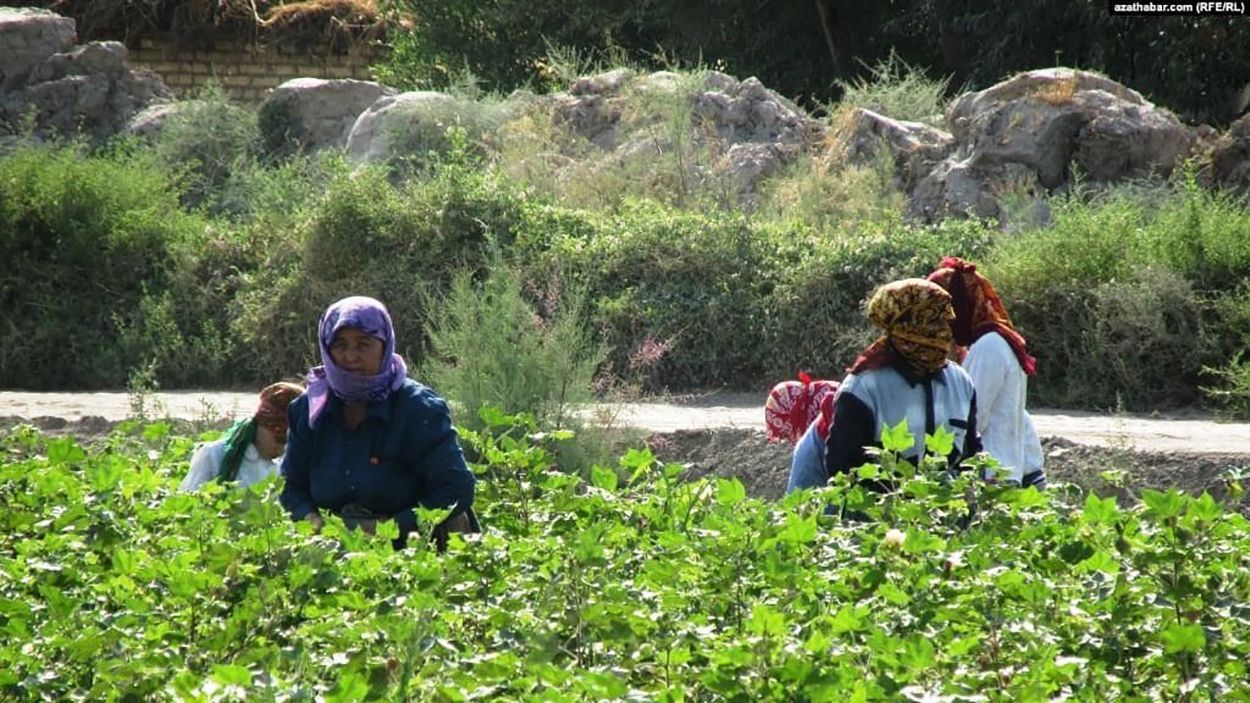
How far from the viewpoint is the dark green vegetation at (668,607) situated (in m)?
2.60

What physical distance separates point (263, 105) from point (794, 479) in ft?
48.0

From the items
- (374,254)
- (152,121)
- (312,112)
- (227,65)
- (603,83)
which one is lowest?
(374,254)

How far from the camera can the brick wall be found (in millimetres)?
23000

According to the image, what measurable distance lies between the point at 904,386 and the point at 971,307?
0.84 metres

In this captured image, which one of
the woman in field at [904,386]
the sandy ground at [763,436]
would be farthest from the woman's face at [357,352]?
the sandy ground at [763,436]

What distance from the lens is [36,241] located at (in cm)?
1378

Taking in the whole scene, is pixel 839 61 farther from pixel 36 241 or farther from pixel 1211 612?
pixel 1211 612

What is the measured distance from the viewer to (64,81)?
62.1 feet

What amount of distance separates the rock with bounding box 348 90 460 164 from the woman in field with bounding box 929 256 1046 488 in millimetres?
10805

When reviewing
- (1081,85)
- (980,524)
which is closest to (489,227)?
(1081,85)

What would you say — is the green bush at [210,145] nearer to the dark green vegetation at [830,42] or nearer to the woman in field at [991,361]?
the dark green vegetation at [830,42]

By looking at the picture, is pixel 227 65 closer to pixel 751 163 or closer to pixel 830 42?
pixel 830 42

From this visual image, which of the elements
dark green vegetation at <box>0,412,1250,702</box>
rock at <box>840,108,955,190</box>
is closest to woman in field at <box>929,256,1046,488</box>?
dark green vegetation at <box>0,412,1250,702</box>

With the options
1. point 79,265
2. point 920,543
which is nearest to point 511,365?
point 920,543
